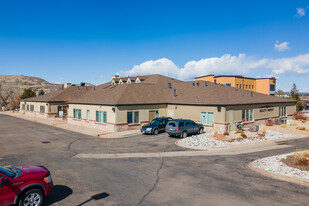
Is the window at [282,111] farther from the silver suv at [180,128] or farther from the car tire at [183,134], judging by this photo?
the car tire at [183,134]

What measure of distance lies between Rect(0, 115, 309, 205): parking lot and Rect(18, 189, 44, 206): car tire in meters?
0.65

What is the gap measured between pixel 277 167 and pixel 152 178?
7.54 meters

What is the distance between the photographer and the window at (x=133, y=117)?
95.4 ft

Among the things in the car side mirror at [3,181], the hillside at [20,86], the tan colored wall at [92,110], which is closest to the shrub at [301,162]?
the car side mirror at [3,181]

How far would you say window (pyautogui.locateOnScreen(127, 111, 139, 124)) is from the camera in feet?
95.4

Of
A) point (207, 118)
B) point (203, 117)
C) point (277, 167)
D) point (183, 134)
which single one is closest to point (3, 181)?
point (277, 167)

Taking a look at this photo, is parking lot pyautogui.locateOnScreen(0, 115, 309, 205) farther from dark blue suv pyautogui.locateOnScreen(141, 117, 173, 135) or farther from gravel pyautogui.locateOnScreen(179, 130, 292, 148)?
dark blue suv pyautogui.locateOnScreen(141, 117, 173, 135)

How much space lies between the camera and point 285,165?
1352 cm

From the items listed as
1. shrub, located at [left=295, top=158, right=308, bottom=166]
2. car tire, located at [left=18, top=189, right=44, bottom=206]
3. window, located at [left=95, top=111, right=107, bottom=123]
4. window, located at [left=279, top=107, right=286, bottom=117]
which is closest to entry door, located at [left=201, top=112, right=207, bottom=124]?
window, located at [left=95, top=111, right=107, bottom=123]

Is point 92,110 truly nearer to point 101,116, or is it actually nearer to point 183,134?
point 101,116

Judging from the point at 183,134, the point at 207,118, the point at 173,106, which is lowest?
the point at 183,134

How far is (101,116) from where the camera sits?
3003 centimetres

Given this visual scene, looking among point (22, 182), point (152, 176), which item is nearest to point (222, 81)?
point (152, 176)

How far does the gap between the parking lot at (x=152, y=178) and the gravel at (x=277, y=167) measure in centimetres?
97
